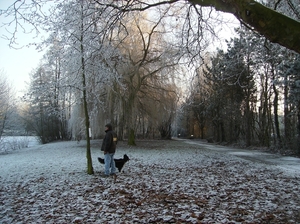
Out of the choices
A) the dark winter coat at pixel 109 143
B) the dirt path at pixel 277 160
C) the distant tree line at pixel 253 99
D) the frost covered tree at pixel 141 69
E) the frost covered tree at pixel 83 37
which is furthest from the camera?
the frost covered tree at pixel 141 69

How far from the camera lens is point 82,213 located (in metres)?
4.79

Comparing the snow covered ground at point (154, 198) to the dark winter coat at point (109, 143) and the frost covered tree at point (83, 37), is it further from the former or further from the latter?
the frost covered tree at point (83, 37)

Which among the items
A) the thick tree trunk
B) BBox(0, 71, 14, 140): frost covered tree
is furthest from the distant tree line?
BBox(0, 71, 14, 140): frost covered tree

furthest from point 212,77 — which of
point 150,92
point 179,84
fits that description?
point 150,92

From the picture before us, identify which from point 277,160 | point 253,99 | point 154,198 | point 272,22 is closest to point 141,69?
point 253,99

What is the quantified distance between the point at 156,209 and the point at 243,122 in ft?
69.2

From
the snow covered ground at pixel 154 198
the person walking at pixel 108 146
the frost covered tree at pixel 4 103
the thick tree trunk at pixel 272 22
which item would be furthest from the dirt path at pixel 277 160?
the frost covered tree at pixel 4 103

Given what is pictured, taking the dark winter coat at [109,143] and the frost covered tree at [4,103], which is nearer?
the dark winter coat at [109,143]

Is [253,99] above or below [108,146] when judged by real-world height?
above

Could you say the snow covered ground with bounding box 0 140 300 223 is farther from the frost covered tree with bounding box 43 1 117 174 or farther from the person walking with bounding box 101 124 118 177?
the frost covered tree with bounding box 43 1 117 174

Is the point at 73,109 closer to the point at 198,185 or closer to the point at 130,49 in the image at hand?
the point at 130,49

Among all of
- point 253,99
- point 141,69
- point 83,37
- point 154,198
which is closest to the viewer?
point 154,198

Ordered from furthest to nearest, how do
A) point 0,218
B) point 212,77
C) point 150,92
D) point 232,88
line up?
point 212,77, point 232,88, point 150,92, point 0,218

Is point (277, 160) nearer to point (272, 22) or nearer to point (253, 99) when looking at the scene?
point (253, 99)
